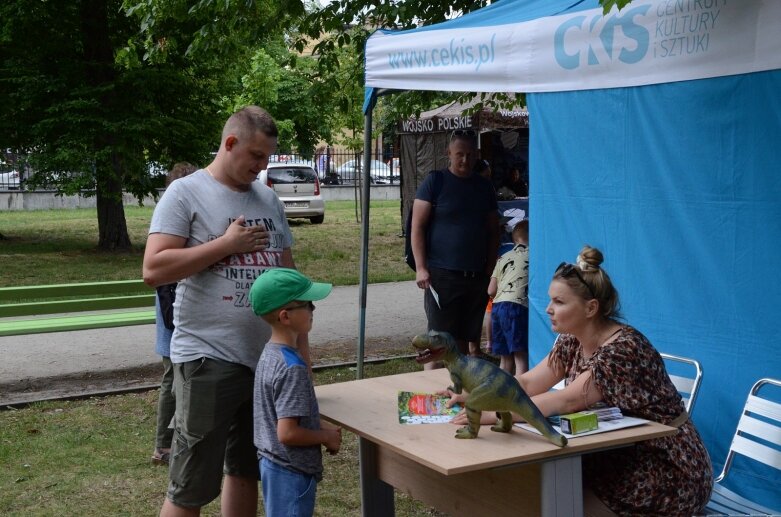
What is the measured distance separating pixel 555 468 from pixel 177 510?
1.47 metres

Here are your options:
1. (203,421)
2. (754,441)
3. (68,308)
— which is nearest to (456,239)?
(754,441)

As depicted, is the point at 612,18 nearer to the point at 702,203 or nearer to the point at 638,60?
the point at 638,60

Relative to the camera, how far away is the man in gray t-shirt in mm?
3502

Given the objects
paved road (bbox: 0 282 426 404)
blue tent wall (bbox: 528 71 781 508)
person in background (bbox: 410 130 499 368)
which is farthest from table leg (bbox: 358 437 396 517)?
paved road (bbox: 0 282 426 404)

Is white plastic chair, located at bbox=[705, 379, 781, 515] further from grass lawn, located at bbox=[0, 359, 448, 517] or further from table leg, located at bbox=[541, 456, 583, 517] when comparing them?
grass lawn, located at bbox=[0, 359, 448, 517]

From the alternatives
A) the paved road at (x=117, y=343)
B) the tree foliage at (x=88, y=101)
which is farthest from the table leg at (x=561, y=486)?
the tree foliage at (x=88, y=101)

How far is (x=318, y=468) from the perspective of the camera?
3354 mm

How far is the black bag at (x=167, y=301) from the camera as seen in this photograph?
4.94m

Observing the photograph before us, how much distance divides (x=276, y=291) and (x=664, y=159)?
237 cm

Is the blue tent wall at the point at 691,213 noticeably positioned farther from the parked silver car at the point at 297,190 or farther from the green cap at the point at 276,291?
the parked silver car at the point at 297,190

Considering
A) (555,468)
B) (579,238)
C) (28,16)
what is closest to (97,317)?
(579,238)

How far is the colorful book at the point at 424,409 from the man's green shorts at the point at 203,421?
61cm

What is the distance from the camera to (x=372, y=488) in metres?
4.09

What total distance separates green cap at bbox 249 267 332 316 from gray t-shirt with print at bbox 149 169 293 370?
262mm
